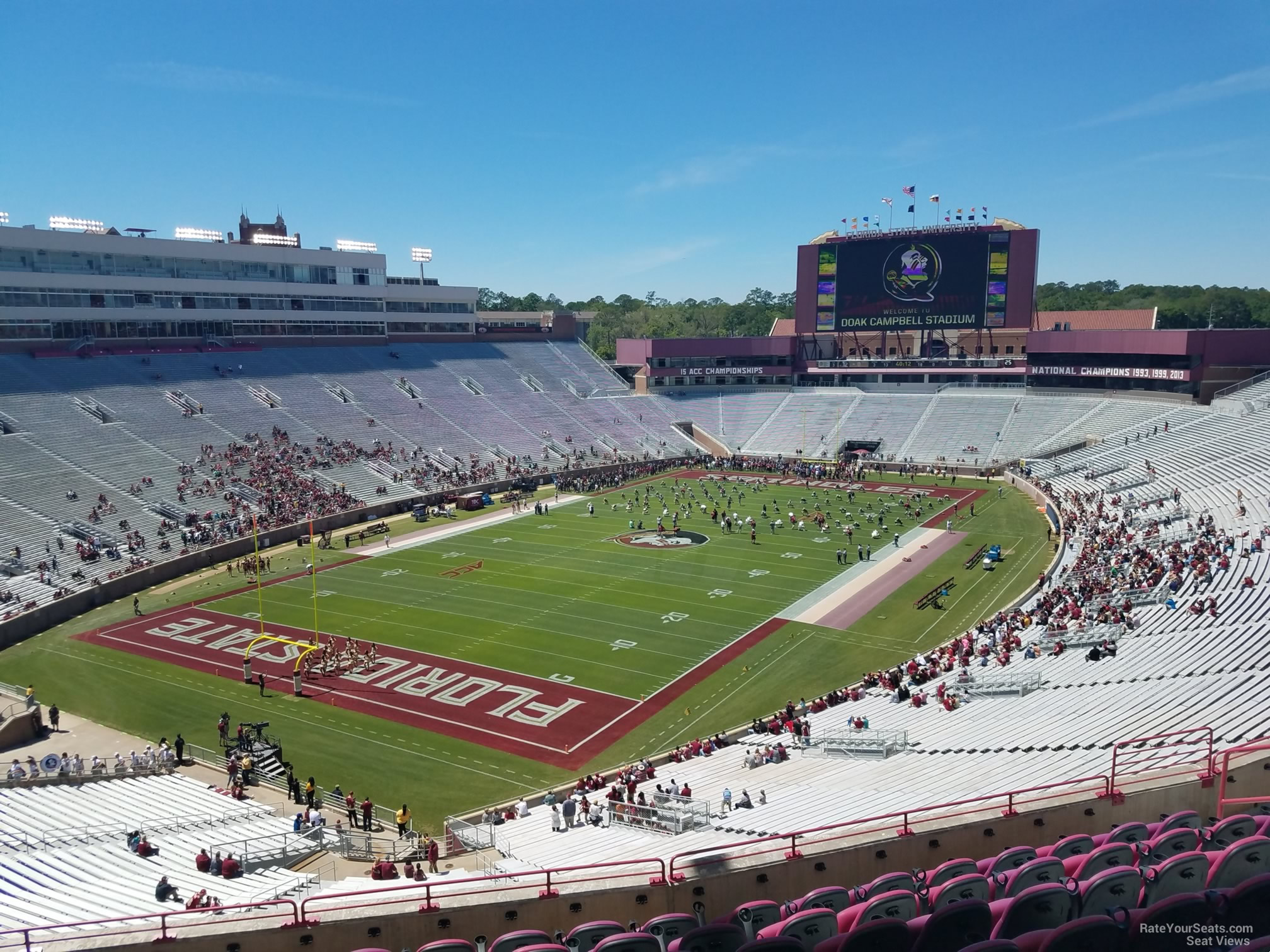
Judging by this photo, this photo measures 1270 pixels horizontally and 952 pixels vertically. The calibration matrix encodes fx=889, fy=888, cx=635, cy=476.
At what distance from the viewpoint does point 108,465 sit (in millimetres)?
43938

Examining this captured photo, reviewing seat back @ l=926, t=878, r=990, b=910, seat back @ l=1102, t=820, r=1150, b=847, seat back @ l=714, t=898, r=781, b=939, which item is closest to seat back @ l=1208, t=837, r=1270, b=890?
seat back @ l=1102, t=820, r=1150, b=847

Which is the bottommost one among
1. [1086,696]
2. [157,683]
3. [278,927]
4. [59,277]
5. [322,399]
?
Answer: [157,683]

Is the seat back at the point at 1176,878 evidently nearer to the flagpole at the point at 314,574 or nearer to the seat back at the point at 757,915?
the seat back at the point at 757,915

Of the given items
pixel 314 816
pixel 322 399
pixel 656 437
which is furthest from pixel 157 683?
pixel 656 437

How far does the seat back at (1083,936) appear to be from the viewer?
6.27 meters

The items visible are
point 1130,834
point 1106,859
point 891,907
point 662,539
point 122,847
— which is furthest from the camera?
point 662,539

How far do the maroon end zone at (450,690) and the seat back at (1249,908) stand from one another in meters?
16.0

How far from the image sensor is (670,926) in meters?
7.48

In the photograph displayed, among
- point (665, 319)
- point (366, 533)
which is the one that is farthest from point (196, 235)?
point (665, 319)

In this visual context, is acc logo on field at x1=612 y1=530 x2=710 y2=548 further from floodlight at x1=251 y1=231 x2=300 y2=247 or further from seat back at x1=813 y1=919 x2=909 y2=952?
floodlight at x1=251 y1=231 x2=300 y2=247

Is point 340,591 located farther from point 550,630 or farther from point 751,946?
point 751,946

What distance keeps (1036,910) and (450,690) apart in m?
20.6

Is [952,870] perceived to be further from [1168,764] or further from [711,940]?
[1168,764]

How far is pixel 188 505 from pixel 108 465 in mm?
4900
